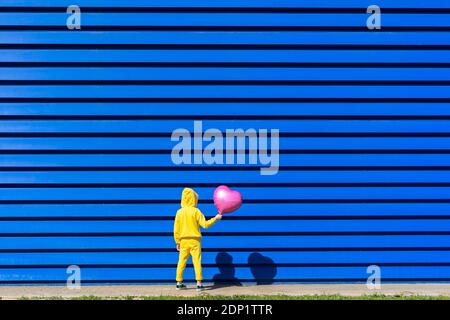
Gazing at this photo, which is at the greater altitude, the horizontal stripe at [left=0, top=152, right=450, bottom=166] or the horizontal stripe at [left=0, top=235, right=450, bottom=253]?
the horizontal stripe at [left=0, top=152, right=450, bottom=166]

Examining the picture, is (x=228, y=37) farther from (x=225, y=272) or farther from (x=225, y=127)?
(x=225, y=272)

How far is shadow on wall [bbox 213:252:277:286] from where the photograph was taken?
8211 millimetres

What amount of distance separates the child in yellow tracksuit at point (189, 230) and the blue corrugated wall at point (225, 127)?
0.47 meters

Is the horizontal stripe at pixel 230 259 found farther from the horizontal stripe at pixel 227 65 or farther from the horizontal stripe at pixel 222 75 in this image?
the horizontal stripe at pixel 227 65

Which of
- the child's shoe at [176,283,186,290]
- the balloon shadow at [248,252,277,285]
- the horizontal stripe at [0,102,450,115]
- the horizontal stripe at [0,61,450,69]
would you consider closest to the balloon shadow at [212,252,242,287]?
the balloon shadow at [248,252,277,285]

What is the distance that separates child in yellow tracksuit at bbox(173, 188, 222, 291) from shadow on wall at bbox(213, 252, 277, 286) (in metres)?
0.55

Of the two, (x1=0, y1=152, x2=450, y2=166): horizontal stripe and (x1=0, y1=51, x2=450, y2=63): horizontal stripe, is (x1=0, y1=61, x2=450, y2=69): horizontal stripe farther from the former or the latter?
(x1=0, y1=152, x2=450, y2=166): horizontal stripe

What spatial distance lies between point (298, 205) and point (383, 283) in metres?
1.61

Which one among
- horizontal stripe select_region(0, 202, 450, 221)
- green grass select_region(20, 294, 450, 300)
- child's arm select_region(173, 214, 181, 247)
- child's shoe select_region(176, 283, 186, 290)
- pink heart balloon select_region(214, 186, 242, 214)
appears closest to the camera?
green grass select_region(20, 294, 450, 300)

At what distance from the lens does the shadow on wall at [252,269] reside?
26.9ft

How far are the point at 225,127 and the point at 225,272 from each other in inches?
79.5

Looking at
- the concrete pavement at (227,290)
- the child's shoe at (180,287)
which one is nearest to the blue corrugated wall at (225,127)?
the concrete pavement at (227,290)

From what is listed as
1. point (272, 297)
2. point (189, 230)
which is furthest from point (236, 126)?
point (272, 297)

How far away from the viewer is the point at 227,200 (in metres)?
7.57
